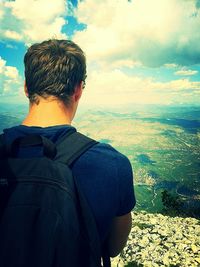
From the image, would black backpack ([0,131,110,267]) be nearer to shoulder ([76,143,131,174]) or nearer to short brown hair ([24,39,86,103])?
shoulder ([76,143,131,174])

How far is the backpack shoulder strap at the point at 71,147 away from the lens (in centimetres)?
210

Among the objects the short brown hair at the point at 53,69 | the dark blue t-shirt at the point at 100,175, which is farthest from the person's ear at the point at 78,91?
the dark blue t-shirt at the point at 100,175

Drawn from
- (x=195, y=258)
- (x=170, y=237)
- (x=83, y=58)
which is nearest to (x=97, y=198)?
(x=83, y=58)

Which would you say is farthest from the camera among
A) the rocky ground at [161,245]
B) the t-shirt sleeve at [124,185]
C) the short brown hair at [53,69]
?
the rocky ground at [161,245]

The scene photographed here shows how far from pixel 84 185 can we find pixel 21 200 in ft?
1.66

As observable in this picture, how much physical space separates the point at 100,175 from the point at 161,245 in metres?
8.02

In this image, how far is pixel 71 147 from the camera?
2.14 metres

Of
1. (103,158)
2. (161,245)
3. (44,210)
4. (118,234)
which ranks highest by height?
(103,158)

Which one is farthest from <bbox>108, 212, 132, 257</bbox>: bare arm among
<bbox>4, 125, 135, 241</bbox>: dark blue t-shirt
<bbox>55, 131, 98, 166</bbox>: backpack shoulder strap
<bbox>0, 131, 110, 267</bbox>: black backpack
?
<bbox>55, 131, 98, 166</bbox>: backpack shoulder strap

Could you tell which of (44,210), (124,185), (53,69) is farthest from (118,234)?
(53,69)

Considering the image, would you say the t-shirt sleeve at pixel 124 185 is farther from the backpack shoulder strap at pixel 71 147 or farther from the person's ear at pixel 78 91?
the person's ear at pixel 78 91

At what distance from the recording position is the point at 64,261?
1864 millimetres

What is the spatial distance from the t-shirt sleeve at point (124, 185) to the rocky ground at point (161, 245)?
638 centimetres

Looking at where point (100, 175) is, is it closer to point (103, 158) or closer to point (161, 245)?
point (103, 158)
